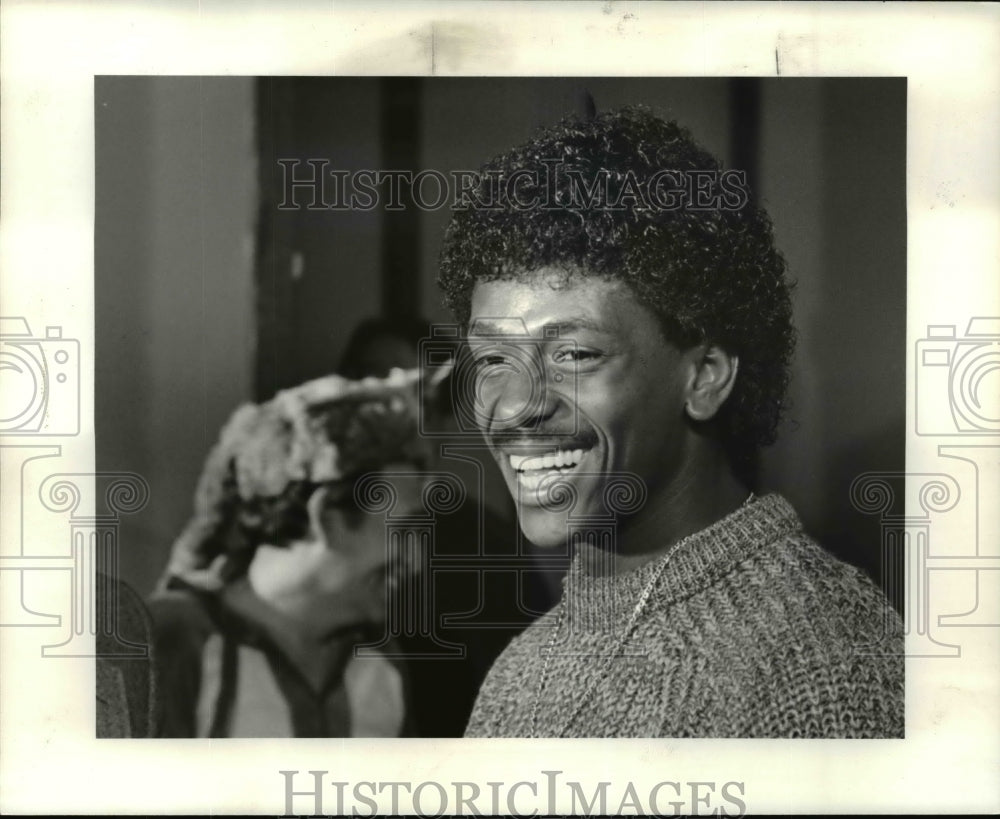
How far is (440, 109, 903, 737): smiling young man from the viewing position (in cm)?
202

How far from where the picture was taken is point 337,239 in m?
2.06

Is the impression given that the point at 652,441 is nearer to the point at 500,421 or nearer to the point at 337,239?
the point at 500,421

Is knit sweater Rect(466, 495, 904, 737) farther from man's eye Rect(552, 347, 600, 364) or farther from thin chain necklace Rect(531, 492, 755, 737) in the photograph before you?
man's eye Rect(552, 347, 600, 364)

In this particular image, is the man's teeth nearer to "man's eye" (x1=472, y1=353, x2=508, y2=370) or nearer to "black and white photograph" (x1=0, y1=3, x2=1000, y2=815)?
"black and white photograph" (x1=0, y1=3, x2=1000, y2=815)

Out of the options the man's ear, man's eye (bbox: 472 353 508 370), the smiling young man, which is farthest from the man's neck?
man's eye (bbox: 472 353 508 370)

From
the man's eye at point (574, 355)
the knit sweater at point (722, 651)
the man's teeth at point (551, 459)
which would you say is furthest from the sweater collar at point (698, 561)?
the man's eye at point (574, 355)

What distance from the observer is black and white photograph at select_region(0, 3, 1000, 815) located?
2041mm


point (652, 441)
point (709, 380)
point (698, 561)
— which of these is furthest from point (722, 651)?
point (709, 380)

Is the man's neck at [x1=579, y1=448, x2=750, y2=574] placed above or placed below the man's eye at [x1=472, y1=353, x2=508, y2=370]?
below

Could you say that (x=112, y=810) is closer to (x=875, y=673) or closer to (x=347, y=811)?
(x=347, y=811)

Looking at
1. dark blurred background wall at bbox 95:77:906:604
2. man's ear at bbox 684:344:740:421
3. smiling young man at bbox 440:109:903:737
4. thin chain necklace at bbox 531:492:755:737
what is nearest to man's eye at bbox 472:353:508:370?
smiling young man at bbox 440:109:903:737

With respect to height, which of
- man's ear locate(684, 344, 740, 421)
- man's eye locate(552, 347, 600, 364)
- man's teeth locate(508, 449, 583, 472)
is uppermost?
man's eye locate(552, 347, 600, 364)

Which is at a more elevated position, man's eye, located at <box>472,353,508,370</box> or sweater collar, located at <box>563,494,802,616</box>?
man's eye, located at <box>472,353,508,370</box>

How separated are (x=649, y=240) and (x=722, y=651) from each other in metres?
0.82
